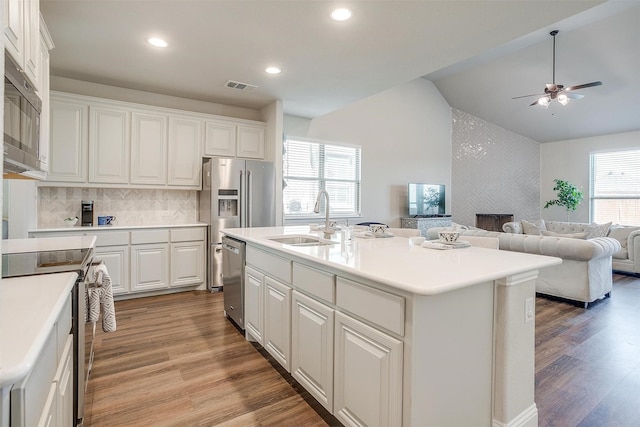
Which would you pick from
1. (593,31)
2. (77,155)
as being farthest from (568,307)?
(77,155)

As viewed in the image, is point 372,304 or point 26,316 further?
point 372,304

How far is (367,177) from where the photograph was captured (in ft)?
22.3

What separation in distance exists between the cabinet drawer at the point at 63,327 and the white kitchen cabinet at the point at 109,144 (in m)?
3.09

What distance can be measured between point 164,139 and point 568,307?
530 cm

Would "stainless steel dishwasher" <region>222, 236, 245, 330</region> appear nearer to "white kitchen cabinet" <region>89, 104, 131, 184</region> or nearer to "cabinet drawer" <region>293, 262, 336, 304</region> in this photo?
"cabinet drawer" <region>293, 262, 336, 304</region>

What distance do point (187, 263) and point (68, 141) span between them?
1.92m

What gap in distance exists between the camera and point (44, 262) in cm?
171

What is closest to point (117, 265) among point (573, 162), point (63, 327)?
point (63, 327)

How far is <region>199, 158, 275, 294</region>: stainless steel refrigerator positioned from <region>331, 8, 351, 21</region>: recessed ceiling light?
2.38m

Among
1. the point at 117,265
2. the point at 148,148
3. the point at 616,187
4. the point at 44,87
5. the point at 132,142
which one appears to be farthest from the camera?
the point at 616,187

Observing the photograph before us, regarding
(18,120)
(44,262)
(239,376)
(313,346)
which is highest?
(18,120)

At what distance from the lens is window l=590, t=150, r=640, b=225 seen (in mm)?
7184

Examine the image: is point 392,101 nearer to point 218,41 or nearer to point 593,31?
point 593,31

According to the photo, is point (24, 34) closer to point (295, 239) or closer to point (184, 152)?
point (295, 239)
